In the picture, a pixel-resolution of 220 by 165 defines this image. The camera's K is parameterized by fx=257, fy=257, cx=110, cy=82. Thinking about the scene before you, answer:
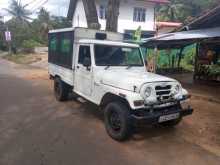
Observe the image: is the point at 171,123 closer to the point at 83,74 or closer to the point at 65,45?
the point at 83,74

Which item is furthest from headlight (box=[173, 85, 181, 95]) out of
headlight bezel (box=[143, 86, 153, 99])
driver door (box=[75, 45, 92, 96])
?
driver door (box=[75, 45, 92, 96])

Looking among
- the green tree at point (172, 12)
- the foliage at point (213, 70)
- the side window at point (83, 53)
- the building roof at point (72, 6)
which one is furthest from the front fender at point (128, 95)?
the green tree at point (172, 12)

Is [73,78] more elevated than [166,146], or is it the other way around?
[73,78]

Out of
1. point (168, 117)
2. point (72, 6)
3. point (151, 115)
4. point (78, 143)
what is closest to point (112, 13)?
point (168, 117)

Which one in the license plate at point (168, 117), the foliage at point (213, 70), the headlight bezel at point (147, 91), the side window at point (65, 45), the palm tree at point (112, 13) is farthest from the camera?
the palm tree at point (112, 13)

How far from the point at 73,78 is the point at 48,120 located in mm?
1383

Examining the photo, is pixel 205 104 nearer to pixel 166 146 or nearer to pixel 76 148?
pixel 166 146

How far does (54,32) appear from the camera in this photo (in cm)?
867

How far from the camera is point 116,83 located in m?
5.54

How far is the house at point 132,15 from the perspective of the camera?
2798 cm

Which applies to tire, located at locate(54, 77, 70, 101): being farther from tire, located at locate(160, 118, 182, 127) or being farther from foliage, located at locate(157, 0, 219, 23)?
foliage, located at locate(157, 0, 219, 23)

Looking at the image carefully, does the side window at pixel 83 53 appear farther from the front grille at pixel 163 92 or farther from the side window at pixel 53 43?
the front grille at pixel 163 92

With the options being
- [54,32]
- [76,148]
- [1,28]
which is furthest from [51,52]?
[1,28]

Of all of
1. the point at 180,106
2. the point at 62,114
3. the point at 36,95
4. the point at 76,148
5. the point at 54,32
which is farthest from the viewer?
the point at 36,95
